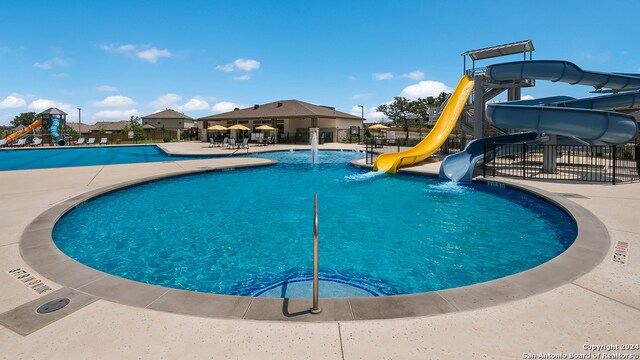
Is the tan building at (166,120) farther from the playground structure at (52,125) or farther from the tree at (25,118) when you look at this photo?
the tree at (25,118)

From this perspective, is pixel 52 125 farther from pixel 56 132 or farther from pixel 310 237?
pixel 310 237

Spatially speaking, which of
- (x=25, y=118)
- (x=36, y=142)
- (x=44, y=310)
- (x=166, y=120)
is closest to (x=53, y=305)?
(x=44, y=310)

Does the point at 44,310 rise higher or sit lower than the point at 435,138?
lower

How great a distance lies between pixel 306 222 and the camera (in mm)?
8664

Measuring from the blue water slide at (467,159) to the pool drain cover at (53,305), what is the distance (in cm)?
1316

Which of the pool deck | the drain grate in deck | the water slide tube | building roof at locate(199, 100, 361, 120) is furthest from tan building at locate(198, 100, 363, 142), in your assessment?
the pool deck

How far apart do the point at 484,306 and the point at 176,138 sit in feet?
185

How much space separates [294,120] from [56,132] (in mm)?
29885

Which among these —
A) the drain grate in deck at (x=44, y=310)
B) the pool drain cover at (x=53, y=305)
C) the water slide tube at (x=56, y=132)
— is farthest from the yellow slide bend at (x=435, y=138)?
the water slide tube at (x=56, y=132)

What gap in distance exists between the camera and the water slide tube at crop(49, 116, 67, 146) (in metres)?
40.7

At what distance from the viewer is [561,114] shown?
12.5 m

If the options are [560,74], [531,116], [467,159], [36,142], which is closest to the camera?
[531,116]

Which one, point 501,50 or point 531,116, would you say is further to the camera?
point 501,50

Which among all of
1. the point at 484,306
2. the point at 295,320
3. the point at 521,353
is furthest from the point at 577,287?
the point at 295,320
